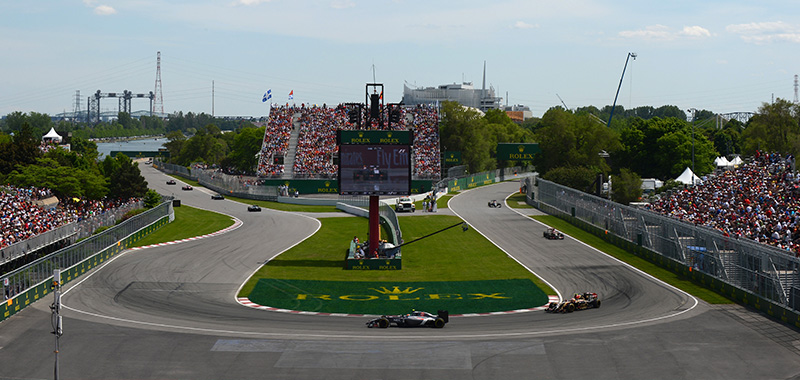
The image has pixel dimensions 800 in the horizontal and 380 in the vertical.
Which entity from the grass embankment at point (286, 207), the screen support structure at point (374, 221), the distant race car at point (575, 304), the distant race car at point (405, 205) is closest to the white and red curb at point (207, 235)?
the grass embankment at point (286, 207)

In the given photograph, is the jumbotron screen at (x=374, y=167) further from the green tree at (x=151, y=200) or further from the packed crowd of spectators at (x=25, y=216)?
the green tree at (x=151, y=200)

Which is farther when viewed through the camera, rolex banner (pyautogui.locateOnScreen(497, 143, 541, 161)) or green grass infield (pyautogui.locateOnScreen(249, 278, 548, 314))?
rolex banner (pyautogui.locateOnScreen(497, 143, 541, 161))

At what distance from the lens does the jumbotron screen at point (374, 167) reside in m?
51.9

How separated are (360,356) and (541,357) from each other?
739cm

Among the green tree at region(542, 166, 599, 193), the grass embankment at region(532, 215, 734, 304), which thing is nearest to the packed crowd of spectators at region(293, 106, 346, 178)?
the green tree at region(542, 166, 599, 193)

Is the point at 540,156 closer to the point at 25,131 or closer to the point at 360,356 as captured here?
the point at 25,131

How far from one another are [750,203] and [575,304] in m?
23.9

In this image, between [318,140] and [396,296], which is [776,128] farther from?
[396,296]

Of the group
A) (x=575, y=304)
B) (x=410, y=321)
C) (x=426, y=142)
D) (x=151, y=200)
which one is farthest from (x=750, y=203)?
(x=426, y=142)

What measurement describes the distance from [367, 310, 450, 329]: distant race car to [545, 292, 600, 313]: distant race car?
6.82 metres

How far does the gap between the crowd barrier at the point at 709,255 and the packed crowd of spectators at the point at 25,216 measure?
4361cm

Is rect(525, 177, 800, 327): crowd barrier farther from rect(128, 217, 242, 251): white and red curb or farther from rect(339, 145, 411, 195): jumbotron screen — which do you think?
rect(128, 217, 242, 251): white and red curb

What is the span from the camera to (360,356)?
31.4 m

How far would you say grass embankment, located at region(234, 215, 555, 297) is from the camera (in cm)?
5125
